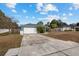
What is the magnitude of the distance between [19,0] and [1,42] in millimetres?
1129

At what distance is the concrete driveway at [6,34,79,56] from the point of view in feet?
9.29

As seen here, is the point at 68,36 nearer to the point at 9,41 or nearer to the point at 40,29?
the point at 40,29

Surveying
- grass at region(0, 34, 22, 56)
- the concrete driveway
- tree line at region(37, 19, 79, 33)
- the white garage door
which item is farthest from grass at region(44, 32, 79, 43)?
grass at region(0, 34, 22, 56)

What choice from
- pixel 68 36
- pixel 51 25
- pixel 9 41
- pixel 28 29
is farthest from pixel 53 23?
pixel 9 41

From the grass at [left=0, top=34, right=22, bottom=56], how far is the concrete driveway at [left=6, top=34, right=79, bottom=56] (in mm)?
156

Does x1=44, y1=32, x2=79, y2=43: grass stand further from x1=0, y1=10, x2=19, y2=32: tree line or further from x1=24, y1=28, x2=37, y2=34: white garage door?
x1=0, y1=10, x2=19, y2=32: tree line

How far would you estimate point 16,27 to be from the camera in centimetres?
348

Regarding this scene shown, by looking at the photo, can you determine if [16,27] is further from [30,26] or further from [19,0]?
[19,0]

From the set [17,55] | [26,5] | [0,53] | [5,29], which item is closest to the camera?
[17,55]

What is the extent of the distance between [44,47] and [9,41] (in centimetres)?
89

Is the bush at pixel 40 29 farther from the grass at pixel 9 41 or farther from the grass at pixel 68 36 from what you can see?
the grass at pixel 9 41

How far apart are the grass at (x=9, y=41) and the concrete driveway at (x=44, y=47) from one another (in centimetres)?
16

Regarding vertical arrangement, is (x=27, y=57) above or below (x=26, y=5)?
below

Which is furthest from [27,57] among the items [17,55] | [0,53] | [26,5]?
[26,5]
